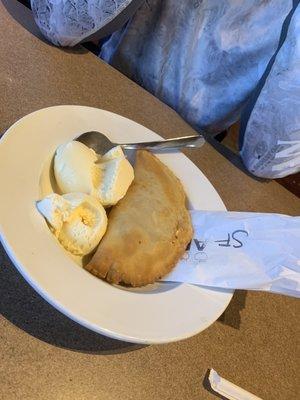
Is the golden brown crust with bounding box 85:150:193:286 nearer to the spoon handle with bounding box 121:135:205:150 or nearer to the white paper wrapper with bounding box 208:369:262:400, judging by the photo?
the spoon handle with bounding box 121:135:205:150

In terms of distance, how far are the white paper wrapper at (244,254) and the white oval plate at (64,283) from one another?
0.02 metres

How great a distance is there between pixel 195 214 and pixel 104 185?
17 cm

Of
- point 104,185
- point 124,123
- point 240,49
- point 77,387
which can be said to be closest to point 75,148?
point 104,185

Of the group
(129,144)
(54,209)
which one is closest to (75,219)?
(54,209)

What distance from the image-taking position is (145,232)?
579 mm

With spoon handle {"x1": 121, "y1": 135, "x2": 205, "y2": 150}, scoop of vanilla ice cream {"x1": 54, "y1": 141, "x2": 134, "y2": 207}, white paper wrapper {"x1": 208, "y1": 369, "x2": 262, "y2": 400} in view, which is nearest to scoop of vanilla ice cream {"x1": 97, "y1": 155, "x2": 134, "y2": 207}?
scoop of vanilla ice cream {"x1": 54, "y1": 141, "x2": 134, "y2": 207}

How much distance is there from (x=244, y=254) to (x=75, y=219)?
0.23 metres

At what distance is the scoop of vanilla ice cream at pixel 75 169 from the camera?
0.57m

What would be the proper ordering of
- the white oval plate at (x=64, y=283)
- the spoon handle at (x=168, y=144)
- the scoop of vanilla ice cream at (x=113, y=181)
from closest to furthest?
the white oval plate at (x=64, y=283) → the scoop of vanilla ice cream at (x=113, y=181) → the spoon handle at (x=168, y=144)

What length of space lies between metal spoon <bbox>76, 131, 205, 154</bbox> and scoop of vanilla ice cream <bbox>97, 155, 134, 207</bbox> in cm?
7

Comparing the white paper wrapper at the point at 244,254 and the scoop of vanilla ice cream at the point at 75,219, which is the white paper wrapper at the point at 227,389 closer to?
the white paper wrapper at the point at 244,254

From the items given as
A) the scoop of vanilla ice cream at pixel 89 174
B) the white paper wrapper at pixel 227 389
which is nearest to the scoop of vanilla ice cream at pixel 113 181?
the scoop of vanilla ice cream at pixel 89 174

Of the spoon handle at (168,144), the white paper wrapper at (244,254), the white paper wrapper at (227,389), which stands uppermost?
the spoon handle at (168,144)

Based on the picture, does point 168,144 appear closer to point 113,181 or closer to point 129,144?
point 129,144
